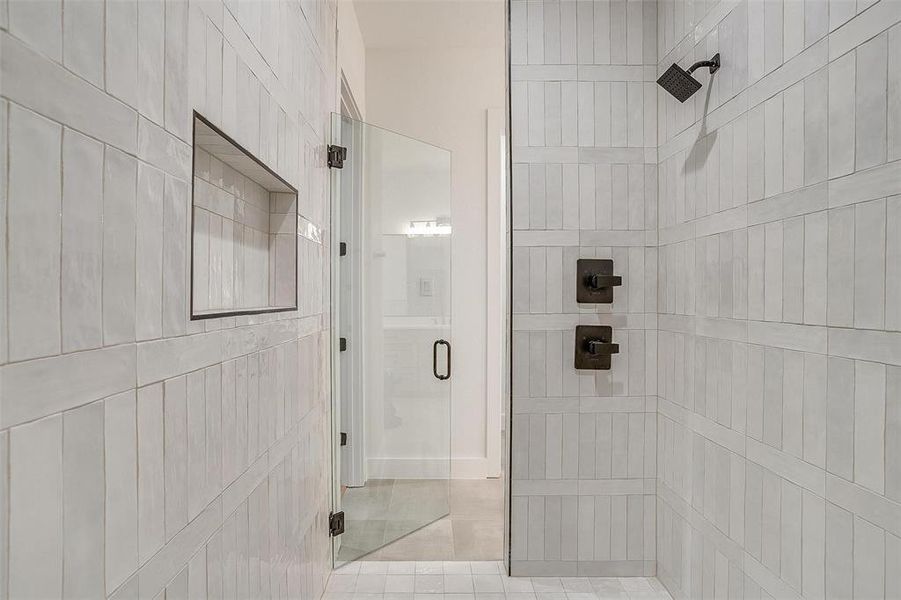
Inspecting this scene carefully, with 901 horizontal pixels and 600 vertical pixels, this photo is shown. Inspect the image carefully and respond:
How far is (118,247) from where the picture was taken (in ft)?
2.75

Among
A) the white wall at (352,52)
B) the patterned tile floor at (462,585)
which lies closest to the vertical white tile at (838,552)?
the patterned tile floor at (462,585)

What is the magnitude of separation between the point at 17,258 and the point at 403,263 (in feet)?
7.06

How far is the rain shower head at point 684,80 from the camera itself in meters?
2.04

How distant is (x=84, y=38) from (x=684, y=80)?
1.96m

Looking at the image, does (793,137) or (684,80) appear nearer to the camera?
(793,137)

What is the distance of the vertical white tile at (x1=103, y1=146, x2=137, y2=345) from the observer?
31.8 inches

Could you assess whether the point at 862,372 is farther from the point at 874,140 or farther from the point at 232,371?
the point at 232,371

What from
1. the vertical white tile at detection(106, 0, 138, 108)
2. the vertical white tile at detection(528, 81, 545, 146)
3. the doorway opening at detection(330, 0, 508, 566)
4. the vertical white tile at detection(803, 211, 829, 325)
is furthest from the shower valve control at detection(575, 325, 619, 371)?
the vertical white tile at detection(106, 0, 138, 108)

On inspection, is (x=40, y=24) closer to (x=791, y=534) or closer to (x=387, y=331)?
(x=791, y=534)

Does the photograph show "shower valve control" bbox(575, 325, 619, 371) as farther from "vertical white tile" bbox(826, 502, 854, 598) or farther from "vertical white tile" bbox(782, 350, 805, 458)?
"vertical white tile" bbox(826, 502, 854, 598)

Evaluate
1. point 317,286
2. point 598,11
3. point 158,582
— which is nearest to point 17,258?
point 158,582

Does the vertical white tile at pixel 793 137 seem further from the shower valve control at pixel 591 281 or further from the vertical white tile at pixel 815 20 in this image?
the shower valve control at pixel 591 281

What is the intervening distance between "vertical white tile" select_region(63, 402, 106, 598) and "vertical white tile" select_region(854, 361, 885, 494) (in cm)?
144

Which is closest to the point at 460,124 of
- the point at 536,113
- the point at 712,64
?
the point at 536,113
